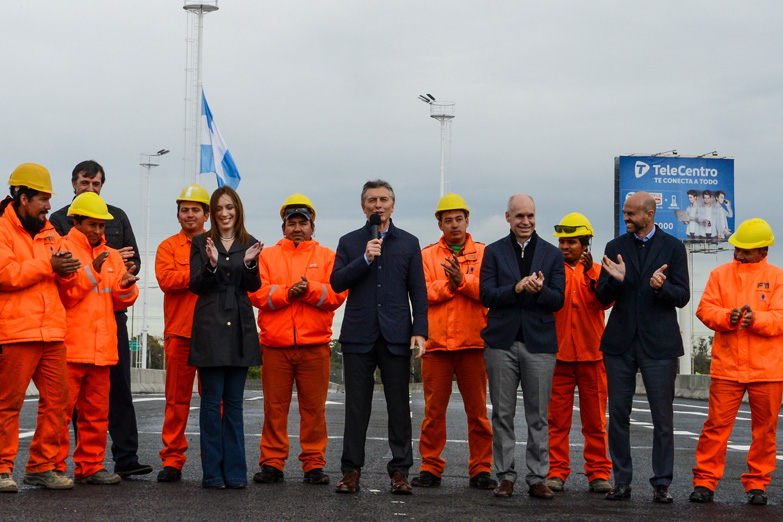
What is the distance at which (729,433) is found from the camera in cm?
787

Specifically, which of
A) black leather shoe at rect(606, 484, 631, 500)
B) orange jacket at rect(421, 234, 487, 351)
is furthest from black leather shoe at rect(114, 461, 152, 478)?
black leather shoe at rect(606, 484, 631, 500)

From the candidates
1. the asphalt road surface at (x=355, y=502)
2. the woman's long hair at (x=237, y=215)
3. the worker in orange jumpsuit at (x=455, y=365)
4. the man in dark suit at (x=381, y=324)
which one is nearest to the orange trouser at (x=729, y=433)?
the asphalt road surface at (x=355, y=502)

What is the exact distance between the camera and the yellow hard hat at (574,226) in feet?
29.2

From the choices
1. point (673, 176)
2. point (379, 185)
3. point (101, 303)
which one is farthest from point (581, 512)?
point (673, 176)

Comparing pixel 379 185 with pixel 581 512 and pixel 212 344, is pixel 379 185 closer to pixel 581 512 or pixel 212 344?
pixel 212 344

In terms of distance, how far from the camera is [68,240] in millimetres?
7953

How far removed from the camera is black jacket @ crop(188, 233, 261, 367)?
791cm

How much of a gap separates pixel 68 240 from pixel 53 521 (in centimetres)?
276

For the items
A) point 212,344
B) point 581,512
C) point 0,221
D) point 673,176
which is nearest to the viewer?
point 581,512

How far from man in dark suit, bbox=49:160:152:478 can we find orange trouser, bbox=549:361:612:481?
355 cm

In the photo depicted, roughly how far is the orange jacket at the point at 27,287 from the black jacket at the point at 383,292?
2198 millimetres

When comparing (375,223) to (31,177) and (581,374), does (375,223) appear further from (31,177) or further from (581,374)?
(31,177)

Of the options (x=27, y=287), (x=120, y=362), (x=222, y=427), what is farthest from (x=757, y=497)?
(x=27, y=287)

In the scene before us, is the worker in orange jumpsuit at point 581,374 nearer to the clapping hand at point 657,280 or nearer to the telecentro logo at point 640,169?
the clapping hand at point 657,280
